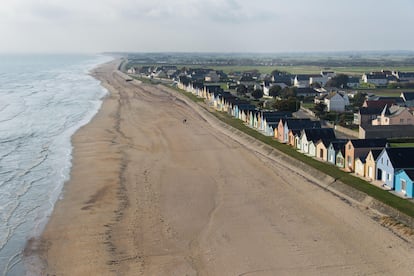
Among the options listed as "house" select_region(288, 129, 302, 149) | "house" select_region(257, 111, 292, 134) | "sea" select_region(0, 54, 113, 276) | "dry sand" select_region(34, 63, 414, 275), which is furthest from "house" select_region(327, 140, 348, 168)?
"sea" select_region(0, 54, 113, 276)

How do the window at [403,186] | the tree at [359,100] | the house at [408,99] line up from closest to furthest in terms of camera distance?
the window at [403,186], the tree at [359,100], the house at [408,99]

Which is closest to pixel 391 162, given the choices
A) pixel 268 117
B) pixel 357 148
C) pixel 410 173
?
pixel 410 173

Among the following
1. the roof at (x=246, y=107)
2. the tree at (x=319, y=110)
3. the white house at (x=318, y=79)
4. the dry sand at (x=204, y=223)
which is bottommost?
the white house at (x=318, y=79)

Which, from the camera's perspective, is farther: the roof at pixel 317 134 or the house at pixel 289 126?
the house at pixel 289 126

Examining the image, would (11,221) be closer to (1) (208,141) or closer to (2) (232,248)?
(2) (232,248)

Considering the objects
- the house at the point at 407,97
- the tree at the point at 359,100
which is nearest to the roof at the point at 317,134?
the tree at the point at 359,100

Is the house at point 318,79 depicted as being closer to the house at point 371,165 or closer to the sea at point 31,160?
the sea at point 31,160
